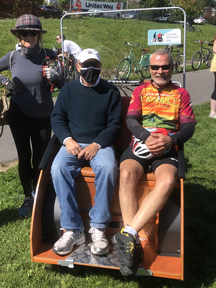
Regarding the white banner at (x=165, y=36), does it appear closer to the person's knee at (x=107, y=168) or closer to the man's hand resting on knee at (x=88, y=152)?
the man's hand resting on knee at (x=88, y=152)

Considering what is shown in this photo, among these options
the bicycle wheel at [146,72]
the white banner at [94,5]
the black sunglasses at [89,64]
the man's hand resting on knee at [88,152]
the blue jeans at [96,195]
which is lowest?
the blue jeans at [96,195]

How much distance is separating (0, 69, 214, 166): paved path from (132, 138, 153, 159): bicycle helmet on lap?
2462 millimetres

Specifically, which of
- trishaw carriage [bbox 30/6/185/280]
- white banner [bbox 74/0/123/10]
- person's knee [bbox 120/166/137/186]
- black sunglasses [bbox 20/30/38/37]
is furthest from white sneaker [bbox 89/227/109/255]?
white banner [bbox 74/0/123/10]

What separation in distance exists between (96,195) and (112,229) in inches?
16.1

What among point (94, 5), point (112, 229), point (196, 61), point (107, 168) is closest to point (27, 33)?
point (94, 5)

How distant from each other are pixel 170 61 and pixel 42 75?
1.29 meters

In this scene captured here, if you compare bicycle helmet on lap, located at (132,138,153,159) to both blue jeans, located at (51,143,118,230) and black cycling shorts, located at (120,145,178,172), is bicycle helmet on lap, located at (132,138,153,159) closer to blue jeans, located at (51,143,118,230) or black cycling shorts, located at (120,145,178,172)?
black cycling shorts, located at (120,145,178,172)

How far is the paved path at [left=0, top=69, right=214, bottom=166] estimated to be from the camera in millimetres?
5571

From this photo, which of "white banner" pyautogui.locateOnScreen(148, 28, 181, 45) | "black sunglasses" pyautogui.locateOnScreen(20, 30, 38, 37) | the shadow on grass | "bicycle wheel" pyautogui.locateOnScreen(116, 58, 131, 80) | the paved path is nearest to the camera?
"black sunglasses" pyautogui.locateOnScreen(20, 30, 38, 37)

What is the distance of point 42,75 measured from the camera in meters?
3.26

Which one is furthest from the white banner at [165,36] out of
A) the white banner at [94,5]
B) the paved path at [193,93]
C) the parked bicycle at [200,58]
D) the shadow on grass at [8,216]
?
the parked bicycle at [200,58]

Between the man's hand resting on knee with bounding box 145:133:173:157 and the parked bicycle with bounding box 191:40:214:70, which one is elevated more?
the man's hand resting on knee with bounding box 145:133:173:157

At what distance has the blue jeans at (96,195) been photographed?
274cm

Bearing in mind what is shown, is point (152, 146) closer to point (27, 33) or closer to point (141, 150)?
point (141, 150)
